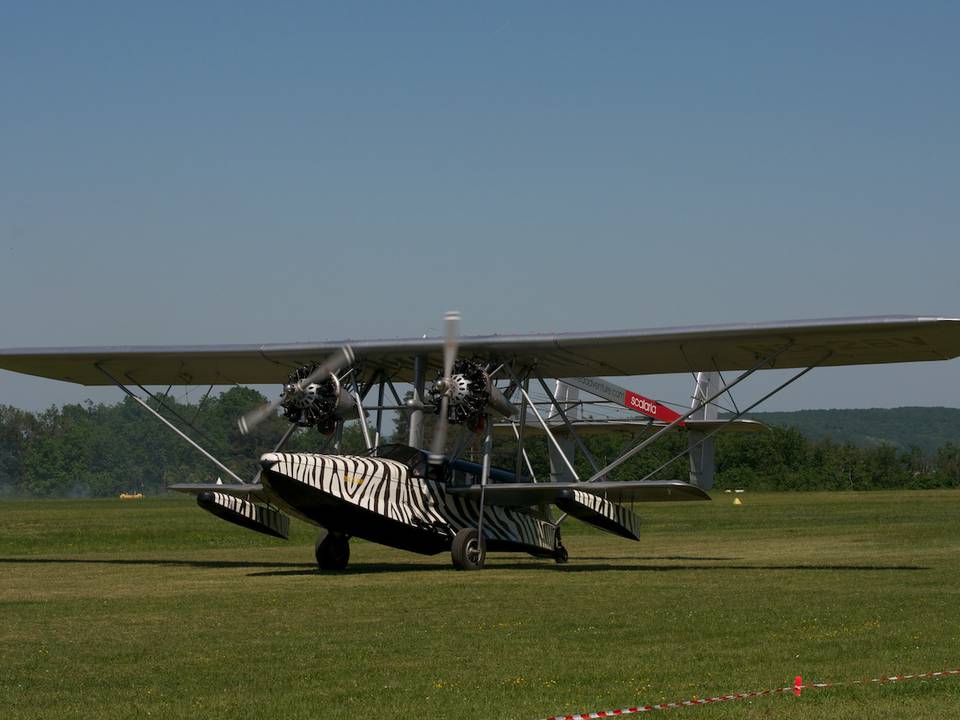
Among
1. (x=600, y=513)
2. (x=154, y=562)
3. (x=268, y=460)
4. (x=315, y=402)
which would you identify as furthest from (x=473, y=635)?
(x=154, y=562)

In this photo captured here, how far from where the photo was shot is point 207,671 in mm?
11172

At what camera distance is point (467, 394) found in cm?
2266

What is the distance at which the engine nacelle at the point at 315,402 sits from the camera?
2331 centimetres

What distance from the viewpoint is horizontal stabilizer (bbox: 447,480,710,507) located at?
22.6m

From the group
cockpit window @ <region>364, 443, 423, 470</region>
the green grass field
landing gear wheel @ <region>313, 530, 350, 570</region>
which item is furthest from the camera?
landing gear wheel @ <region>313, 530, 350, 570</region>

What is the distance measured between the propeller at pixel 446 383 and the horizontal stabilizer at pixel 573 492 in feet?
2.93

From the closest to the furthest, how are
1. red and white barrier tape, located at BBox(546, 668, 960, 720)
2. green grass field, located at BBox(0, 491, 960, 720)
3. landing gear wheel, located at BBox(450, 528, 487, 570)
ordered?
red and white barrier tape, located at BBox(546, 668, 960, 720) → green grass field, located at BBox(0, 491, 960, 720) → landing gear wheel, located at BBox(450, 528, 487, 570)

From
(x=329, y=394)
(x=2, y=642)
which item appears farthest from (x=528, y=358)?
(x=2, y=642)

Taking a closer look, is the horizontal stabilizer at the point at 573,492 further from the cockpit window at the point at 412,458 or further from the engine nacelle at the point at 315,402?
the engine nacelle at the point at 315,402

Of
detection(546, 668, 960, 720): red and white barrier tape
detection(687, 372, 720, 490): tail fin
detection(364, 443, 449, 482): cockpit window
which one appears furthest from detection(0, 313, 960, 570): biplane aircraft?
detection(546, 668, 960, 720): red and white barrier tape

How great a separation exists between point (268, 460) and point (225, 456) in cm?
10803

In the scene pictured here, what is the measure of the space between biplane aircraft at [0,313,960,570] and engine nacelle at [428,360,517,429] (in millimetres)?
23

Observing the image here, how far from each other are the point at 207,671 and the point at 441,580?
957 centimetres

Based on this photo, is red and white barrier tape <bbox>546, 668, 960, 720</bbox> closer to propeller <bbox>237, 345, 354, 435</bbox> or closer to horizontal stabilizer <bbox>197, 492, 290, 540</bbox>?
propeller <bbox>237, 345, 354, 435</bbox>
